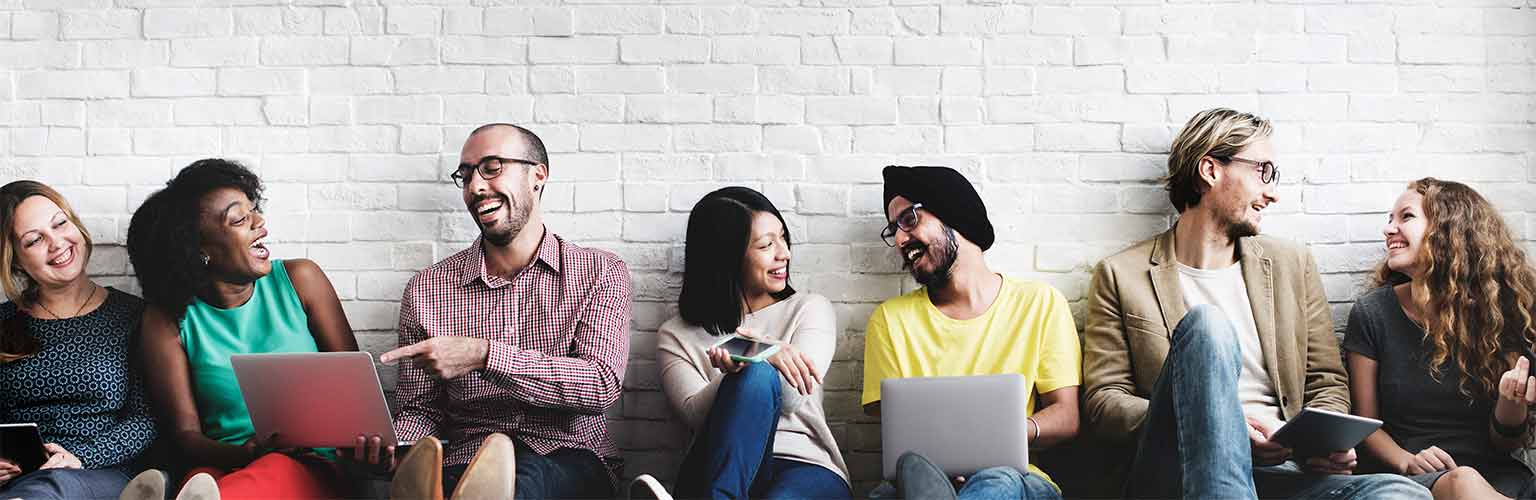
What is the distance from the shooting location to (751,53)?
3510 millimetres

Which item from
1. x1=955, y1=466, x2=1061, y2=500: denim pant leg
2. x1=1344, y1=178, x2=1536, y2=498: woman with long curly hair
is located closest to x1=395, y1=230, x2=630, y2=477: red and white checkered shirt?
x1=955, y1=466, x2=1061, y2=500: denim pant leg

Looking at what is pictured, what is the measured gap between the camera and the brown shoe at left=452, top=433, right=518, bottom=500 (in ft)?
8.03

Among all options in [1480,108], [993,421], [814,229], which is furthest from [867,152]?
[1480,108]

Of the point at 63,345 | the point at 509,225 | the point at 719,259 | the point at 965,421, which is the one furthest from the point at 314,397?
the point at 965,421

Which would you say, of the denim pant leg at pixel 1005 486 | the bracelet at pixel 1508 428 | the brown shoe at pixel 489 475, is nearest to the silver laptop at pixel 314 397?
the brown shoe at pixel 489 475

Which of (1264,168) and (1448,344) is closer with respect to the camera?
(1448,344)

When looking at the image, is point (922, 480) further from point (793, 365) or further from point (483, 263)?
point (483, 263)

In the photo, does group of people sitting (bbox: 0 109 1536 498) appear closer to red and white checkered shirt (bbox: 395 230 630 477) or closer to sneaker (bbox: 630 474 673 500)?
red and white checkered shirt (bbox: 395 230 630 477)

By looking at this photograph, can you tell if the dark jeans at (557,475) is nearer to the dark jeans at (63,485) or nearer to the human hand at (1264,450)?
the dark jeans at (63,485)

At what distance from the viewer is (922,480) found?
8.69 feet

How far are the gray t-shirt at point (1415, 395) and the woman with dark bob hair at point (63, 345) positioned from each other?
3266 mm

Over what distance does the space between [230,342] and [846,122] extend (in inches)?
70.5

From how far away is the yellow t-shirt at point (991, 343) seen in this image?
3.14 meters

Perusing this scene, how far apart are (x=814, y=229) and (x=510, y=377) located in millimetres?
→ 1022
